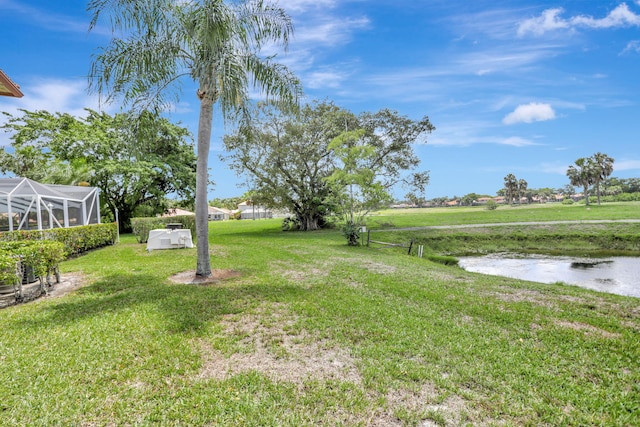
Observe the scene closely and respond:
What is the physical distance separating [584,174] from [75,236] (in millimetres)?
71205

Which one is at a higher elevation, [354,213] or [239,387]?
[354,213]

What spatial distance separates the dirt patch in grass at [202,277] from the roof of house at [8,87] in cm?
736

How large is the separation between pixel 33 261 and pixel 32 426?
5.21 meters

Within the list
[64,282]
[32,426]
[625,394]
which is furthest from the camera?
[64,282]

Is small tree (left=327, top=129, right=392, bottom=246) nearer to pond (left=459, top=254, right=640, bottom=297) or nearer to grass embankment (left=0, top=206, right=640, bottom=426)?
pond (left=459, top=254, right=640, bottom=297)

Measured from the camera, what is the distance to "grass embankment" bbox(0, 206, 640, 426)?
2.90 meters

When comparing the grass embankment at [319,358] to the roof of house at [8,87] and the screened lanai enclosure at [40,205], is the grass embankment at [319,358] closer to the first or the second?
the roof of house at [8,87]

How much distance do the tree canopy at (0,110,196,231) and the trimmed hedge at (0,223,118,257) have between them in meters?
6.26

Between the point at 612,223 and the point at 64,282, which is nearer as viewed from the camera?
the point at 64,282

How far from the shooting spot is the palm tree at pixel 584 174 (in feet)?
182

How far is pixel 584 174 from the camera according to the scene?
56250 mm

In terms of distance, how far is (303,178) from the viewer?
27.0 meters

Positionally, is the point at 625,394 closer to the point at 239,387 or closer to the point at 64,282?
the point at 239,387

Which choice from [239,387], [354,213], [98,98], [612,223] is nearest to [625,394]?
[239,387]
